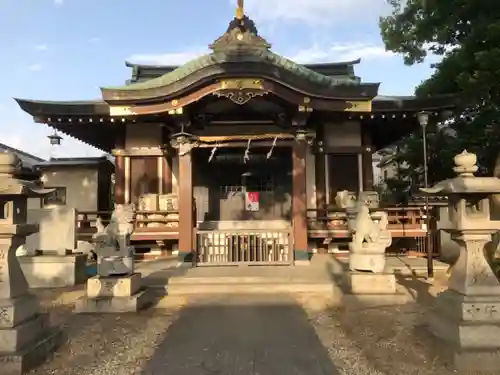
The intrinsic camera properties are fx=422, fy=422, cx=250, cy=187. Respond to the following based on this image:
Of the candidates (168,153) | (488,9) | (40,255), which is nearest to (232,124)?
(168,153)

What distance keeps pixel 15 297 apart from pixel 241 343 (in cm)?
287

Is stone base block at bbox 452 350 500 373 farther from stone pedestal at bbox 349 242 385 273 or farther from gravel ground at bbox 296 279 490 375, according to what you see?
stone pedestal at bbox 349 242 385 273

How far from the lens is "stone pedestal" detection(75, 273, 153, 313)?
742 centimetres

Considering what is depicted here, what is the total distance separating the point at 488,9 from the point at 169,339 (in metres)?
13.1

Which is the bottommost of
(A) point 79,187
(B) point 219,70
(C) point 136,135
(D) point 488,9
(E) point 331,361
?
(E) point 331,361

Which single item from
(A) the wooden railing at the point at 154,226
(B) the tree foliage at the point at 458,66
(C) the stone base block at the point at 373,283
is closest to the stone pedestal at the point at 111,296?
(C) the stone base block at the point at 373,283

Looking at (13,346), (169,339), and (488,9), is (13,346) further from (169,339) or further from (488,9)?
(488,9)

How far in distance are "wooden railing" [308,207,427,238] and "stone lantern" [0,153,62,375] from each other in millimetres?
8443

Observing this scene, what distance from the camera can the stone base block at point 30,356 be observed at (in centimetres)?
463

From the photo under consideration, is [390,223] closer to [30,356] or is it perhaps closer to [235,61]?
[235,61]

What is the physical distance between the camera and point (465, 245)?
17.0ft

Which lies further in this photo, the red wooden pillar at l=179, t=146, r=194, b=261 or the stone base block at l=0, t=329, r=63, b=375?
the red wooden pillar at l=179, t=146, r=194, b=261

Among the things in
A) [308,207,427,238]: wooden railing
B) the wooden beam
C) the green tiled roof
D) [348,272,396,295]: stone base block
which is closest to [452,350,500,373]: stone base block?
[348,272,396,295]: stone base block

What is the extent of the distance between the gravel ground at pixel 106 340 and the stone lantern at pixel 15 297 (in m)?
0.22
